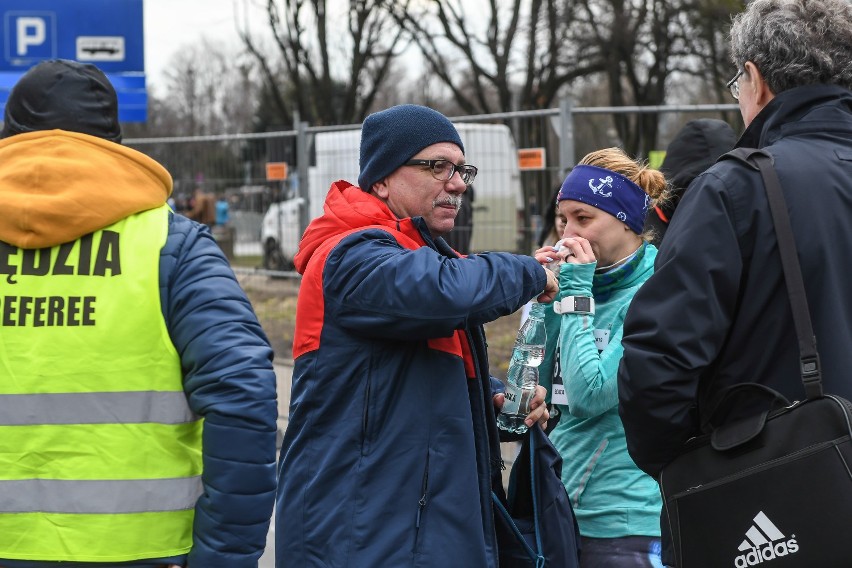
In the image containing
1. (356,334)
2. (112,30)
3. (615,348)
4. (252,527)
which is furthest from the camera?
Answer: (112,30)

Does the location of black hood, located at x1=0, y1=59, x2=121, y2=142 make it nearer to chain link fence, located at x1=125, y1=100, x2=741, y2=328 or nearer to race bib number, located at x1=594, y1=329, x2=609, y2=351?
race bib number, located at x1=594, y1=329, x2=609, y2=351

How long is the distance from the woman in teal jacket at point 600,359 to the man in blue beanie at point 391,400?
0.36 meters

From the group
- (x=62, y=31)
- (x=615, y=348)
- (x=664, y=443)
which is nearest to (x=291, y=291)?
(x=62, y=31)

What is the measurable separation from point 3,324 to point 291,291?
7.36 metres

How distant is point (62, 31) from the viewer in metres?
7.91

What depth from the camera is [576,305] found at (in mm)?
3078

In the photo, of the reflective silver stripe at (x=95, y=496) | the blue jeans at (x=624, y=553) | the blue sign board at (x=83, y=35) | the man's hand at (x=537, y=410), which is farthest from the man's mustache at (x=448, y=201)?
the blue sign board at (x=83, y=35)

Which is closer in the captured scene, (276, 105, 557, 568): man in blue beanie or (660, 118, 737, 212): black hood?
(276, 105, 557, 568): man in blue beanie

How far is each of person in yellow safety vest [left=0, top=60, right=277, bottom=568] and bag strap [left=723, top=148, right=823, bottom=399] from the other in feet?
3.69

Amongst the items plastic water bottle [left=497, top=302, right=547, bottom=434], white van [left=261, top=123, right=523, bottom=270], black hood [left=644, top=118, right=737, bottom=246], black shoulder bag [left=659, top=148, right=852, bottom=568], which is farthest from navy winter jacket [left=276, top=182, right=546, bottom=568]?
white van [left=261, top=123, right=523, bottom=270]

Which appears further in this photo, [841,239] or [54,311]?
[54,311]

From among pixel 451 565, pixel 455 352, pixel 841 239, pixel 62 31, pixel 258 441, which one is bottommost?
pixel 451 565

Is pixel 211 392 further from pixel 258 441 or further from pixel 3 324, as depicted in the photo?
pixel 3 324

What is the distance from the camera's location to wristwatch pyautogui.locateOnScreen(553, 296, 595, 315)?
308cm
